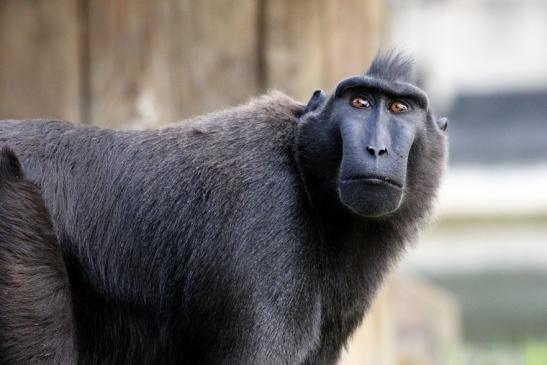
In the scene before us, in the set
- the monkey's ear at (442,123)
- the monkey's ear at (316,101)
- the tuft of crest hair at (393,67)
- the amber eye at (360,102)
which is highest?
the tuft of crest hair at (393,67)

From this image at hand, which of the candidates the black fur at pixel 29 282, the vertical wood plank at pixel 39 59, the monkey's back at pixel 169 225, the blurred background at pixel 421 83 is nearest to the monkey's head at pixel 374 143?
the monkey's back at pixel 169 225

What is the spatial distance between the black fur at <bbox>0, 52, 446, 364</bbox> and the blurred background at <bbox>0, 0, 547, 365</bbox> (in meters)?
0.72

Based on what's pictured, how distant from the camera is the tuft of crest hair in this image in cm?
689

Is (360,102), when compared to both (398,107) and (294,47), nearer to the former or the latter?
(398,107)

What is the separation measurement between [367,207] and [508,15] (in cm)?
1522

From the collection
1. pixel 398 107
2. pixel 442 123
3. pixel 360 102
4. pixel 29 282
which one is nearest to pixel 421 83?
pixel 442 123

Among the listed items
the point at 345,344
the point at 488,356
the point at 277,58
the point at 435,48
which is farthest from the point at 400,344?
the point at 435,48

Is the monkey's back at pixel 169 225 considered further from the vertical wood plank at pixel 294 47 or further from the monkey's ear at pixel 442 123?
the vertical wood plank at pixel 294 47

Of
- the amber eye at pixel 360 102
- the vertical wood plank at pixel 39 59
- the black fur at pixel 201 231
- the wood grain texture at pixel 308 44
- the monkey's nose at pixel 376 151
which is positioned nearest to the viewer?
the monkey's nose at pixel 376 151

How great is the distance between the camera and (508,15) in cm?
2103

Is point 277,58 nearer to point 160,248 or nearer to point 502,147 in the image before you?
point 160,248

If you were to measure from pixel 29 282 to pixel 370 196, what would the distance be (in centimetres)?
182

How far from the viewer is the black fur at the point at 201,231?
6523 millimetres

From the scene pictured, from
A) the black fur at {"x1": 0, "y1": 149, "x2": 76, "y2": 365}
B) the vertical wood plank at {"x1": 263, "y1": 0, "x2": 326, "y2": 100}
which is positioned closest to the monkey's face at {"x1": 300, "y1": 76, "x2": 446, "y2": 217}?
the black fur at {"x1": 0, "y1": 149, "x2": 76, "y2": 365}
